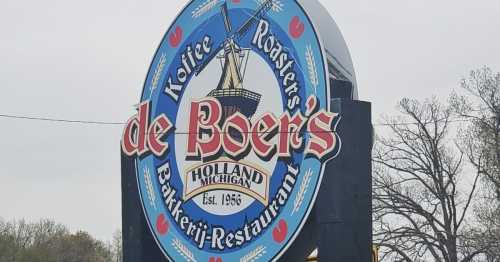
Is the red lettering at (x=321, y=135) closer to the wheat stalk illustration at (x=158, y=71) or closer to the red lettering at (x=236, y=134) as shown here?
the red lettering at (x=236, y=134)

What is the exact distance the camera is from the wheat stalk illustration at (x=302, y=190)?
489 inches

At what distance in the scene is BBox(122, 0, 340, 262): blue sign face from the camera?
41.4ft

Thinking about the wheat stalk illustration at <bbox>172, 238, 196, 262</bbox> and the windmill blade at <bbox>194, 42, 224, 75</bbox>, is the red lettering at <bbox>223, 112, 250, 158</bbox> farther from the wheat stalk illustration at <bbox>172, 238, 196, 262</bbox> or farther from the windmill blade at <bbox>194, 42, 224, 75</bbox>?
the wheat stalk illustration at <bbox>172, 238, 196, 262</bbox>

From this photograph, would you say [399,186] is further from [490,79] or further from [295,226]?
[295,226]

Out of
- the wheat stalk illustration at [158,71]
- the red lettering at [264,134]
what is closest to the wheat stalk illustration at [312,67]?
the red lettering at [264,134]

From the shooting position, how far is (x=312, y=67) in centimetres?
A: 1262

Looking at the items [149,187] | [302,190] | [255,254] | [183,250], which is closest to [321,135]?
[302,190]

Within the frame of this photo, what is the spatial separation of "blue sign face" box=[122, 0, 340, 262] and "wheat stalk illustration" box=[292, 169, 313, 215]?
0.05 feet

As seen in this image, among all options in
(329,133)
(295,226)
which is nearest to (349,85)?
(329,133)

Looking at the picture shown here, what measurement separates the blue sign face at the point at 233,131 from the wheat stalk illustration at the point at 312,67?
1 centimetres

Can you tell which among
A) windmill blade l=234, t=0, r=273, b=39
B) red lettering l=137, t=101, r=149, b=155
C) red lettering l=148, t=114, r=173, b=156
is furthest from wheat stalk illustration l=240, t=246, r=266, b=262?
windmill blade l=234, t=0, r=273, b=39

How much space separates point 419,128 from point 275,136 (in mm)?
18177

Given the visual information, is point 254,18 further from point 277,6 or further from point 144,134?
point 144,134

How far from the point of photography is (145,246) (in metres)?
14.4
